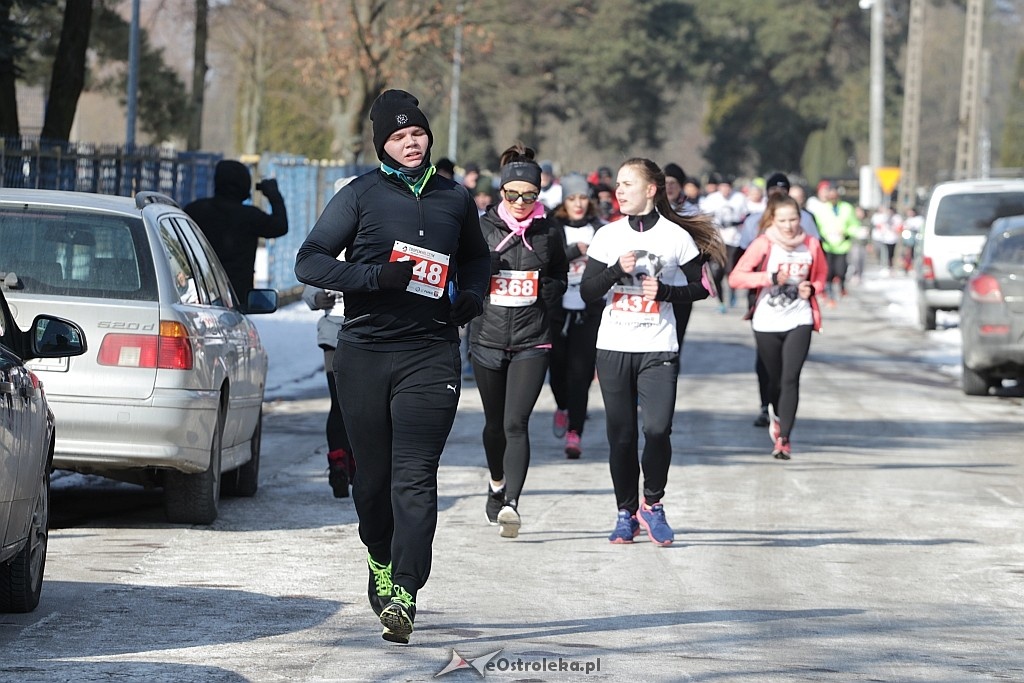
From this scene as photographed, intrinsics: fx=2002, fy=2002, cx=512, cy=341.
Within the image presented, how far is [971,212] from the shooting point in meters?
26.2

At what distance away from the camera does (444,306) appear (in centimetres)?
689

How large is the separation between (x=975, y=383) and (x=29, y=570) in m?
12.6

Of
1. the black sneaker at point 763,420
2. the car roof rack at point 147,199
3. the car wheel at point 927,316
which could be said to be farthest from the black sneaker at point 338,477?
the car wheel at point 927,316

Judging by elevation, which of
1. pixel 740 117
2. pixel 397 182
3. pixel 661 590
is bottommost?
pixel 661 590

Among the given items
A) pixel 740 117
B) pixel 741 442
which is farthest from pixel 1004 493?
pixel 740 117

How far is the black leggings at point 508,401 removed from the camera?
10016mm

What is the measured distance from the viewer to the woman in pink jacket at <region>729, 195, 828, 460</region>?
526 inches

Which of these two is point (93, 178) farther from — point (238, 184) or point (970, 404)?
point (970, 404)

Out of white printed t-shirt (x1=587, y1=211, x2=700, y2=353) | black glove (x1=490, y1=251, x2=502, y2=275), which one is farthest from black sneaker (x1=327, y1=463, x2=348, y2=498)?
white printed t-shirt (x1=587, y1=211, x2=700, y2=353)

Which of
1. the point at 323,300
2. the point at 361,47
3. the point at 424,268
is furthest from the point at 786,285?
the point at 361,47

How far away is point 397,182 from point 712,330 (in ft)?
65.9

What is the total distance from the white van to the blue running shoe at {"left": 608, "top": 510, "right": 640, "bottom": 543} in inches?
670

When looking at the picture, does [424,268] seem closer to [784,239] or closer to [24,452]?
[24,452]

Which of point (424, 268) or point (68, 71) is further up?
point (68, 71)
